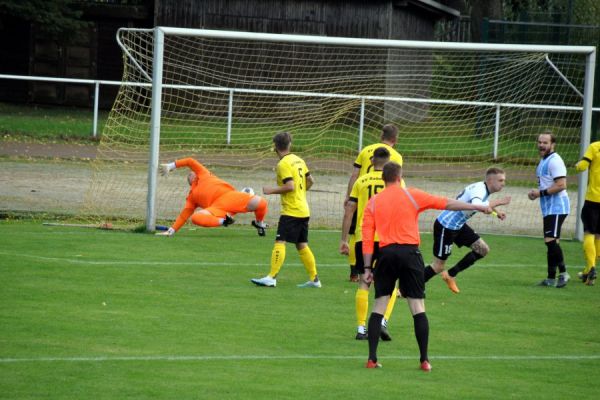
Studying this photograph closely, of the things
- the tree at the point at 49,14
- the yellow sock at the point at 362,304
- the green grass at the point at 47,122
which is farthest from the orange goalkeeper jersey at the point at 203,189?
the tree at the point at 49,14

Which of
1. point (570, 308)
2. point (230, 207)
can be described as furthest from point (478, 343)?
point (230, 207)

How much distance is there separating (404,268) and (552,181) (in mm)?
5402

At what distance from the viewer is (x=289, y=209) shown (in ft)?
43.0

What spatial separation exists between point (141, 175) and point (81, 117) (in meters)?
11.0

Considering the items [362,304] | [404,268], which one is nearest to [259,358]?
[362,304]

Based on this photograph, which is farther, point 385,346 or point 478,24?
point 478,24

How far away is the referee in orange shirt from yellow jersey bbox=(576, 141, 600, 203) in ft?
19.0

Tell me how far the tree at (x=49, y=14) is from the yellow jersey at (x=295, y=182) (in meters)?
22.1

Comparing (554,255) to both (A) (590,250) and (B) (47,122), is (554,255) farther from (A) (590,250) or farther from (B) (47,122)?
(B) (47,122)

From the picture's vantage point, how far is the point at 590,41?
2820cm

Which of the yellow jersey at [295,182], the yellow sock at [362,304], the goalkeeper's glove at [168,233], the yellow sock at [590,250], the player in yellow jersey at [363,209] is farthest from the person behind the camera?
the goalkeeper's glove at [168,233]

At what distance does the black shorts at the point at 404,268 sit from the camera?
9320 millimetres

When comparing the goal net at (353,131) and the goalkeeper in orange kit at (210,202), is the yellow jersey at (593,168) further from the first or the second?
the goalkeeper in orange kit at (210,202)

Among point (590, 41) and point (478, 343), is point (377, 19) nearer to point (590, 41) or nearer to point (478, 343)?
point (590, 41)
